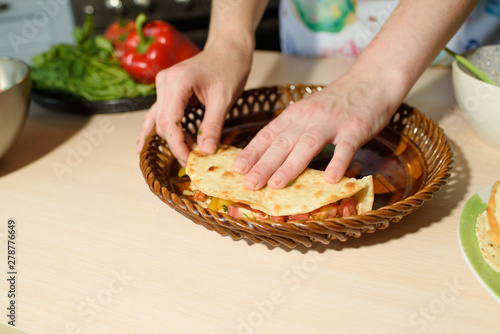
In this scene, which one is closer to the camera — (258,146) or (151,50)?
(258,146)

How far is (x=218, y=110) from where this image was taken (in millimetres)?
1174

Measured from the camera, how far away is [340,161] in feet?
3.04

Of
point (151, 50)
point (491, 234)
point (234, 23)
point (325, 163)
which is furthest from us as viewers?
point (151, 50)

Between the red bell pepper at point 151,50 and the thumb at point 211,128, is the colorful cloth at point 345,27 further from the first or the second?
the thumb at point 211,128

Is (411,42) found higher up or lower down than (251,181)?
higher up

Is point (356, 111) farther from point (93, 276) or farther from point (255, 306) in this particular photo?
point (93, 276)

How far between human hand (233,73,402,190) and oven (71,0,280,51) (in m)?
2.29

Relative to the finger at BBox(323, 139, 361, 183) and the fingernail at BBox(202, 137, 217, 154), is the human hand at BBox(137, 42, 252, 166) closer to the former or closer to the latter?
the fingernail at BBox(202, 137, 217, 154)

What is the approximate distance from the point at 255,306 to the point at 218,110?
56 centimetres

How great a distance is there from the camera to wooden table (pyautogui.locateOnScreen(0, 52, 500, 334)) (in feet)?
2.45

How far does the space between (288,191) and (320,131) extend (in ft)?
0.53

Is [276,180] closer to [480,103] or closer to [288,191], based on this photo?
[288,191]

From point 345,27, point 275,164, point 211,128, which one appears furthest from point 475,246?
point 345,27

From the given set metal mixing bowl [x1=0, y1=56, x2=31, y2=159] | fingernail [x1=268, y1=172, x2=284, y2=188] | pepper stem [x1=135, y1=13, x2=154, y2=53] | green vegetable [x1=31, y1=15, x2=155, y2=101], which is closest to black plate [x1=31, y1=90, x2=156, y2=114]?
green vegetable [x1=31, y1=15, x2=155, y2=101]
